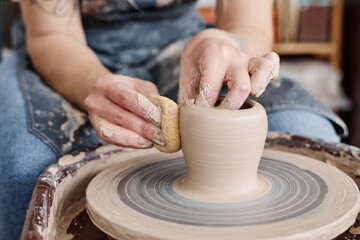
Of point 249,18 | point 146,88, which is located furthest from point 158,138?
point 249,18

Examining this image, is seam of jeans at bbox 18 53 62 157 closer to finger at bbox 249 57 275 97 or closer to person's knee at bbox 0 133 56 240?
person's knee at bbox 0 133 56 240

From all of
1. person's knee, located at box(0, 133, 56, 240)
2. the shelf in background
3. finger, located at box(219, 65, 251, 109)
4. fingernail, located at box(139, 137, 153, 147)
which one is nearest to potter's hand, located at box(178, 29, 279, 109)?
finger, located at box(219, 65, 251, 109)

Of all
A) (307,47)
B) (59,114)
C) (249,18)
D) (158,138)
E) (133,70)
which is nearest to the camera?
(158,138)

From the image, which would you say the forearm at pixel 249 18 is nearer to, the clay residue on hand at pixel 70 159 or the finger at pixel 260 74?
the finger at pixel 260 74

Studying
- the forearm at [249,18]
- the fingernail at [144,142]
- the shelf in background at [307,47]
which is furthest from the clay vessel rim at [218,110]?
the shelf in background at [307,47]

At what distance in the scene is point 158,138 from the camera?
87 centimetres

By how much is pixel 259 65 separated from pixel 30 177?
0.58 metres

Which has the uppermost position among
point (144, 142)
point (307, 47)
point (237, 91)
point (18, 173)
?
point (237, 91)

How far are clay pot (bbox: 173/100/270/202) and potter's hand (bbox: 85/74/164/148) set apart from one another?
0.07m

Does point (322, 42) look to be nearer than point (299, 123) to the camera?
No

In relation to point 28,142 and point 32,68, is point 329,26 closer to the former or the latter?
point 32,68

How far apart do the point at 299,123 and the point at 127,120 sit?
0.49 meters

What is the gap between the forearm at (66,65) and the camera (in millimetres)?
1229

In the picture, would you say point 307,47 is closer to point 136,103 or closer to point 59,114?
point 59,114
